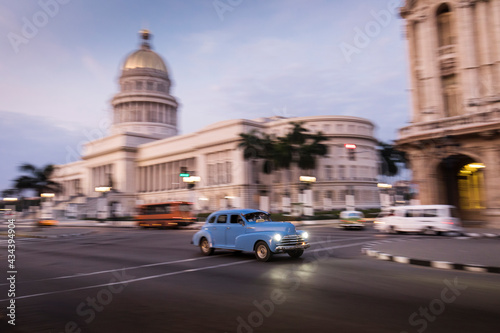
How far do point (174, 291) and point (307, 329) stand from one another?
365 cm

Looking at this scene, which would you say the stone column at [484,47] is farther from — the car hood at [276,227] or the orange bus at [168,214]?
the orange bus at [168,214]

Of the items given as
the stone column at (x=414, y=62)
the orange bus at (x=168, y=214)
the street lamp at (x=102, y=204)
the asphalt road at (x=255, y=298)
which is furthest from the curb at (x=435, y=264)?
the street lamp at (x=102, y=204)

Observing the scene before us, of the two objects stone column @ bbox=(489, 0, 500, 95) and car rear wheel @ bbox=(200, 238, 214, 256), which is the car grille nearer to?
car rear wheel @ bbox=(200, 238, 214, 256)

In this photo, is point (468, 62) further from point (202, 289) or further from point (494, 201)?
point (202, 289)

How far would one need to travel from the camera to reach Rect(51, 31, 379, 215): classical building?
69.3 meters

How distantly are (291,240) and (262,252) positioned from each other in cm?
99

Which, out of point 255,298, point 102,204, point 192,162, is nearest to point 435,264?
point 255,298

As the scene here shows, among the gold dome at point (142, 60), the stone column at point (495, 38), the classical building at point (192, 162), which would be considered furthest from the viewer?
the gold dome at point (142, 60)

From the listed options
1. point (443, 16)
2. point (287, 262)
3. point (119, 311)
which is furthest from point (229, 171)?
point (119, 311)

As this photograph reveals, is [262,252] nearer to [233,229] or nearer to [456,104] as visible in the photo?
[233,229]

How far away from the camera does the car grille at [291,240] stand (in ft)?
39.1

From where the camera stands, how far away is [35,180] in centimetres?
9194

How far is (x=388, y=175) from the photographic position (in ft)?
249

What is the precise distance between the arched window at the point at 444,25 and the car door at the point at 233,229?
2517 cm
